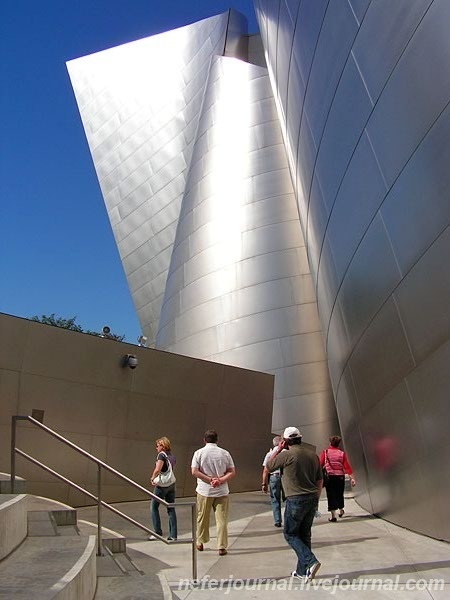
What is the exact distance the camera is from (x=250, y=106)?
20.9 meters

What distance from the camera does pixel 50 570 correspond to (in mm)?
3795

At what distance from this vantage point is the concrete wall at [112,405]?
9133mm

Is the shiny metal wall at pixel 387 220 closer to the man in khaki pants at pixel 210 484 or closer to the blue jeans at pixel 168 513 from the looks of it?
the man in khaki pants at pixel 210 484

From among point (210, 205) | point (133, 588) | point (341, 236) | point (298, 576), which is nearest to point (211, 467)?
point (298, 576)

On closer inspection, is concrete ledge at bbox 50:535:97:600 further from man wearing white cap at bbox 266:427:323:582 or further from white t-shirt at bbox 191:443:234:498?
white t-shirt at bbox 191:443:234:498

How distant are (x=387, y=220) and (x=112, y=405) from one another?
6.50m

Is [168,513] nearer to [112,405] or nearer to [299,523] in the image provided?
[299,523]

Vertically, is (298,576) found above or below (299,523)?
below

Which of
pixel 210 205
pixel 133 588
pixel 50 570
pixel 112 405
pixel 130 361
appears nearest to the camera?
pixel 50 570

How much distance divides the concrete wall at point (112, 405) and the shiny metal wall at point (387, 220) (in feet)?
13.2

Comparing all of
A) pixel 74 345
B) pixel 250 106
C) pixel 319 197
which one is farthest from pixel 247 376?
pixel 250 106

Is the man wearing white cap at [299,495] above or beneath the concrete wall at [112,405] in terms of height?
beneath

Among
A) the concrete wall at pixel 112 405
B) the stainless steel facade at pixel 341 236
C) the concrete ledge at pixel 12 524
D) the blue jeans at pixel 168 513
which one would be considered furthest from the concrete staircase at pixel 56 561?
the concrete wall at pixel 112 405

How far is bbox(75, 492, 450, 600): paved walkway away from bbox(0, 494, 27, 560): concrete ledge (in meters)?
1.01
